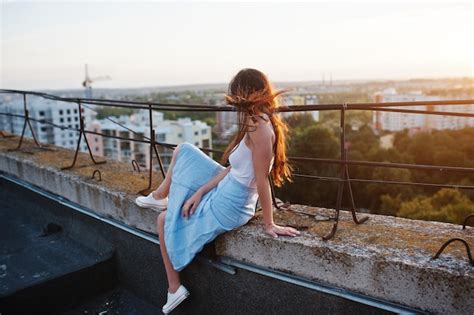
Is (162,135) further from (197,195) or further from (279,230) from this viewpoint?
(279,230)

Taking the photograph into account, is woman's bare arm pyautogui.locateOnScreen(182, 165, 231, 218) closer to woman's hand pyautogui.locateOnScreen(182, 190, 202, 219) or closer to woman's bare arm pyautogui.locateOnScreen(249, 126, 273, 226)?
woman's hand pyautogui.locateOnScreen(182, 190, 202, 219)

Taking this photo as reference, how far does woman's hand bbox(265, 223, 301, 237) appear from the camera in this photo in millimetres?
2467

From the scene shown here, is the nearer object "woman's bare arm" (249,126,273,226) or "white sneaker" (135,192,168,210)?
"woman's bare arm" (249,126,273,226)

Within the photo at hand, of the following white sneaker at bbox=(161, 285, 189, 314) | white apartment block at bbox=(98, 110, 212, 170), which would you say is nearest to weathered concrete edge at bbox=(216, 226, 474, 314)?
white sneaker at bbox=(161, 285, 189, 314)

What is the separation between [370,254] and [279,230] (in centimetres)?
53

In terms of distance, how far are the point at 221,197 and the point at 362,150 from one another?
33.5 m

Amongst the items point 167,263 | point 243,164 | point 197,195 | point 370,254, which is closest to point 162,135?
point 167,263

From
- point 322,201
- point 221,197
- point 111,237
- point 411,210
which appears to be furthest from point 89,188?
point 322,201

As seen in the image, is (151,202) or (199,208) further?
(151,202)

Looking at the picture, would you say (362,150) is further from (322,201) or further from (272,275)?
(272,275)

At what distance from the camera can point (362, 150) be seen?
34625 mm

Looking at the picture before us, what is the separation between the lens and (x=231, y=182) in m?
2.60

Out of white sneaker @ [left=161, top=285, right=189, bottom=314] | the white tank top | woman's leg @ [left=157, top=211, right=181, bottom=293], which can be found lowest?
white sneaker @ [left=161, top=285, right=189, bottom=314]

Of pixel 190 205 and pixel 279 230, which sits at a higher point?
pixel 190 205
